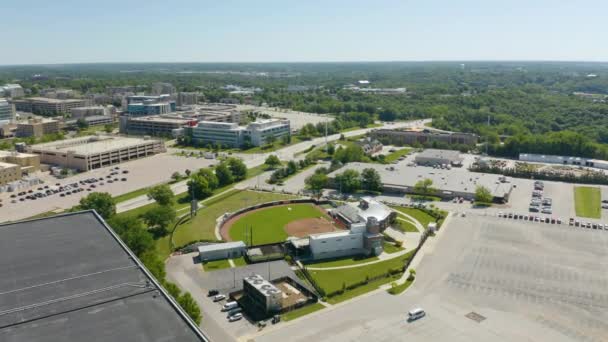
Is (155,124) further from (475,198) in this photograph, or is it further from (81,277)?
(81,277)

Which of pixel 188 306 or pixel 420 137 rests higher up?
pixel 420 137

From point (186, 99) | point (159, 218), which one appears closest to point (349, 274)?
point (159, 218)

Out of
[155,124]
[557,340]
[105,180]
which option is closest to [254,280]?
[557,340]

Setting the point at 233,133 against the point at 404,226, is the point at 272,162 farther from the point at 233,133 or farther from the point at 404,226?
the point at 404,226

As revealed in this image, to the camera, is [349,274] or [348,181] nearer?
[349,274]

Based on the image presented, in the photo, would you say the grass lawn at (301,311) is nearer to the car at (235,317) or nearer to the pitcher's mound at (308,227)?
the car at (235,317)

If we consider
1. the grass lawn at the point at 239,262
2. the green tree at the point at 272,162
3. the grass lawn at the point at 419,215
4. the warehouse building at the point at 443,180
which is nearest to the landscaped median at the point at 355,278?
the grass lawn at the point at 239,262

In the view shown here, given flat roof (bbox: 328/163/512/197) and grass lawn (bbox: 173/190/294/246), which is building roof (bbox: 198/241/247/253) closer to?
grass lawn (bbox: 173/190/294/246)

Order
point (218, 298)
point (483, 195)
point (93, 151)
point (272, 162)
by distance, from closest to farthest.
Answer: point (218, 298) < point (483, 195) < point (272, 162) < point (93, 151)
